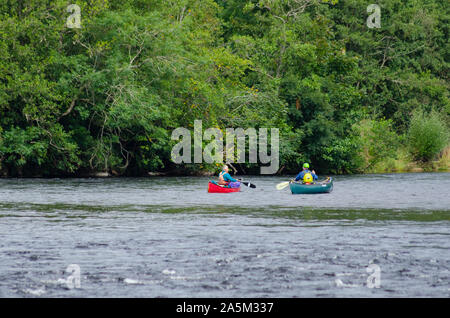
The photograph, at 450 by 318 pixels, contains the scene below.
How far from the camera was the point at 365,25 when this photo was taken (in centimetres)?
7106

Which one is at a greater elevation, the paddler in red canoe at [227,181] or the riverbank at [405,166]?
the paddler in red canoe at [227,181]

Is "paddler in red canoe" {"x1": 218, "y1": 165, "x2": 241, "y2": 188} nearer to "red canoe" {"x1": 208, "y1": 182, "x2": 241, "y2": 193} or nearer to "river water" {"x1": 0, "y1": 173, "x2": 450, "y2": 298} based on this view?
"red canoe" {"x1": 208, "y1": 182, "x2": 241, "y2": 193}

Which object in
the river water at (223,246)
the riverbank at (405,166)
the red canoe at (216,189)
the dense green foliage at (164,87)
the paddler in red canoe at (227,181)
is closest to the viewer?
the river water at (223,246)

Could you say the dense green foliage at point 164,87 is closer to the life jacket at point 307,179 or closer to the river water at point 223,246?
the river water at point 223,246

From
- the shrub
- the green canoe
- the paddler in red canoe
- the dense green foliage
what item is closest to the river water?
the green canoe

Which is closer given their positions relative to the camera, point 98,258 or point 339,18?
point 98,258

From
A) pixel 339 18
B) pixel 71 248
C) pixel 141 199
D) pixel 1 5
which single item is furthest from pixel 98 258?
pixel 339 18

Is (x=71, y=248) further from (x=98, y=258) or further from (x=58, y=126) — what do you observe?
(x=58, y=126)

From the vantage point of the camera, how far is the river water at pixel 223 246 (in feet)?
46.7

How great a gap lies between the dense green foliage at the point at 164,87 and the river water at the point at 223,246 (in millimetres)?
11858

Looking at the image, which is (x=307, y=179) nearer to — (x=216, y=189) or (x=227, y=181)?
(x=227, y=181)

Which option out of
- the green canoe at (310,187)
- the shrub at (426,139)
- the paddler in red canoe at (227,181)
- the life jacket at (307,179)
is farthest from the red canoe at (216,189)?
the shrub at (426,139)

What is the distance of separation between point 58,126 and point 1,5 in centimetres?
790

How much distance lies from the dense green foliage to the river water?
1186cm
